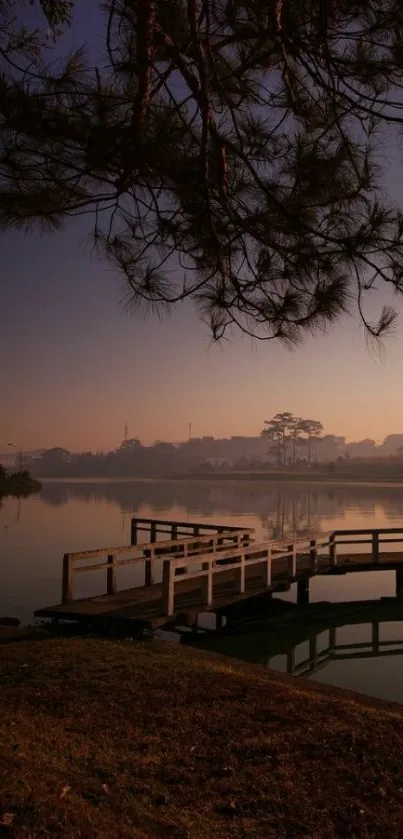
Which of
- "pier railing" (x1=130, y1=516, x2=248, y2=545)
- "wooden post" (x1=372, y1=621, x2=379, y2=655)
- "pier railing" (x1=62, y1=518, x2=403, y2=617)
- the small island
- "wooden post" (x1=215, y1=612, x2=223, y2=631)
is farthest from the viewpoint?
the small island

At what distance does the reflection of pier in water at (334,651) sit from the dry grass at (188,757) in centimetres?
377

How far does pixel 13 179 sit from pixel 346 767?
5480 mm

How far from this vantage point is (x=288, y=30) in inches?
243

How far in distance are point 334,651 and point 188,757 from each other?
26.6ft

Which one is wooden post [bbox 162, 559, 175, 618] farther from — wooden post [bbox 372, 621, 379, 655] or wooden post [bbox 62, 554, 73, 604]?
wooden post [bbox 372, 621, 379, 655]

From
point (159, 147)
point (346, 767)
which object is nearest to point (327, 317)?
point (159, 147)

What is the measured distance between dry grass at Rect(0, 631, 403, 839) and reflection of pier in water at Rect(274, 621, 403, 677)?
3769 mm

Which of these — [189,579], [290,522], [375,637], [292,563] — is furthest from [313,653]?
[290,522]

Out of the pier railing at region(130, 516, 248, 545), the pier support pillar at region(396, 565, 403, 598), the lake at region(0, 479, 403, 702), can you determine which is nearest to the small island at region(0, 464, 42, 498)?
the lake at region(0, 479, 403, 702)

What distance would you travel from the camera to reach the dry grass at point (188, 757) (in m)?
4.41

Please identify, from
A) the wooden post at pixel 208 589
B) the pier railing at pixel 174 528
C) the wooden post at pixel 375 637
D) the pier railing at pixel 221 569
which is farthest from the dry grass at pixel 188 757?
the pier railing at pixel 174 528

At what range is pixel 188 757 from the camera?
550cm

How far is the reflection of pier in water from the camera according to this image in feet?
38.8

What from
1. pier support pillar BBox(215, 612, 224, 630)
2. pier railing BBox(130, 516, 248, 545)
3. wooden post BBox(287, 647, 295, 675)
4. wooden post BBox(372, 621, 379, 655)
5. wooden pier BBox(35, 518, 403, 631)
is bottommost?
wooden post BBox(372, 621, 379, 655)
